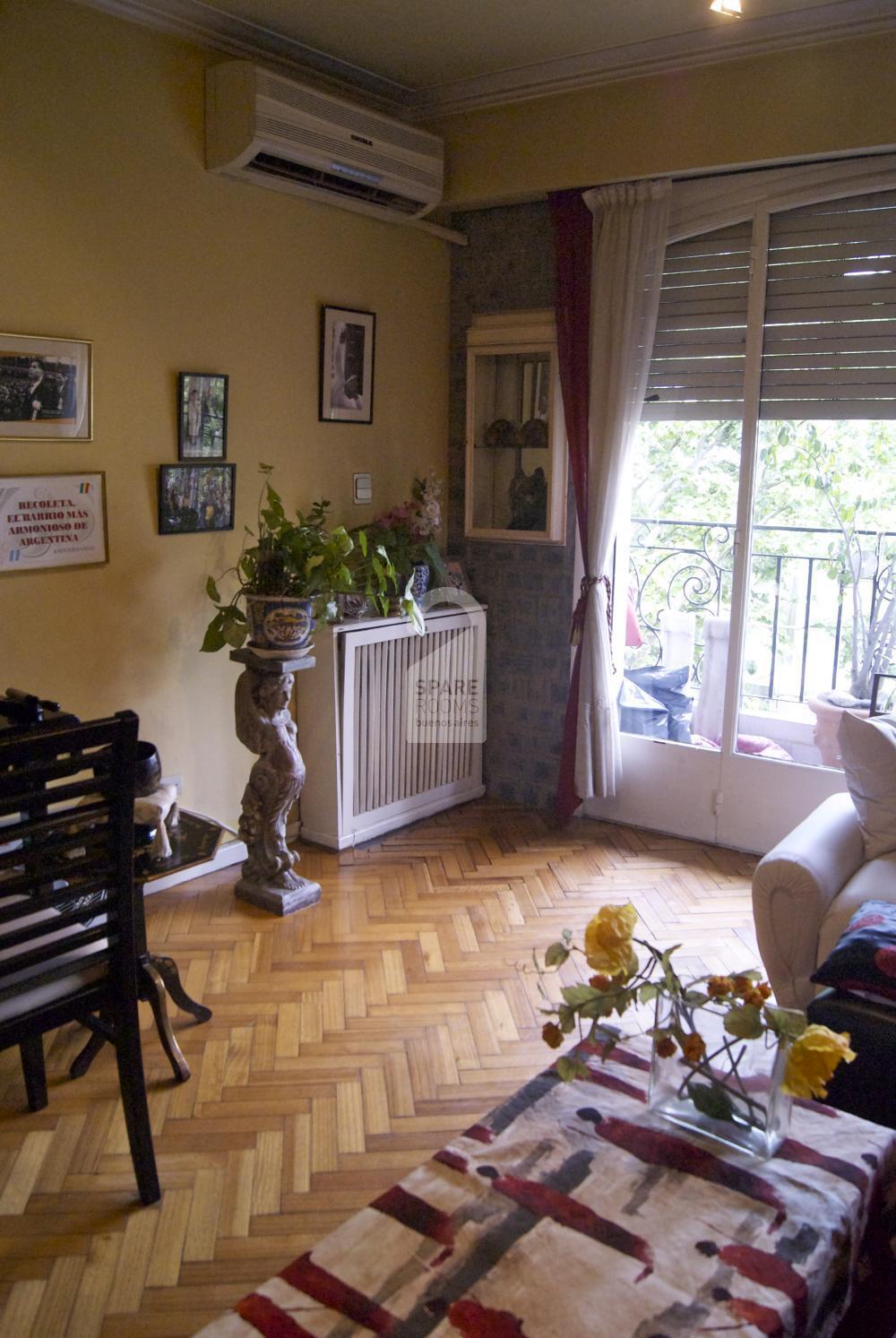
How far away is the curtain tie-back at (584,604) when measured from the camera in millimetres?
4113

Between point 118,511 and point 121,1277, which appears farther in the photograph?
point 118,511

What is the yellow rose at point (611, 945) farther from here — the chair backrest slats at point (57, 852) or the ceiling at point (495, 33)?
the ceiling at point (495, 33)

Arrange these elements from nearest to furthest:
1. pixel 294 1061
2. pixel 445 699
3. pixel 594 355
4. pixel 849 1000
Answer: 1. pixel 849 1000
2. pixel 294 1061
3. pixel 594 355
4. pixel 445 699

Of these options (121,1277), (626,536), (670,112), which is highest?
(670,112)

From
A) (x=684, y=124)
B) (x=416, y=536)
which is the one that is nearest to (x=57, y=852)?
(x=416, y=536)

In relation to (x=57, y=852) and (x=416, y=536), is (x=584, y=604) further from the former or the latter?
(x=57, y=852)

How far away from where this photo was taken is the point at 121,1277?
1944mm

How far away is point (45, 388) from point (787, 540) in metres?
2.49

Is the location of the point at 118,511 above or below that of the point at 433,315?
below

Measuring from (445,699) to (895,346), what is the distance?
204 cm

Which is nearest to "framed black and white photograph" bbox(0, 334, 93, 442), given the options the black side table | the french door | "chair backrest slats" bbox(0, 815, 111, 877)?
the black side table

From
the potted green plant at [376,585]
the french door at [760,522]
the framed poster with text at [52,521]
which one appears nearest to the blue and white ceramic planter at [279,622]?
the potted green plant at [376,585]

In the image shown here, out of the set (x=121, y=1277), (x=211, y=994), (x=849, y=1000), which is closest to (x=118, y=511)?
(x=211, y=994)

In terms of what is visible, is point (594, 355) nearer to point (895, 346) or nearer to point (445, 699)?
point (895, 346)
